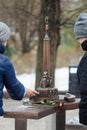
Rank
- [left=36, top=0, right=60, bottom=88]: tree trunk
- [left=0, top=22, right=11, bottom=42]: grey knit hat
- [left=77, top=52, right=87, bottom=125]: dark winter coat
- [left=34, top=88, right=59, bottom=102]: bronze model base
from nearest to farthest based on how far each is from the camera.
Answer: [left=77, top=52, right=87, bottom=125]: dark winter coat, [left=0, top=22, right=11, bottom=42]: grey knit hat, [left=34, top=88, right=59, bottom=102]: bronze model base, [left=36, top=0, right=60, bottom=88]: tree trunk

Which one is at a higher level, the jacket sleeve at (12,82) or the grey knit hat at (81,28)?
the grey knit hat at (81,28)

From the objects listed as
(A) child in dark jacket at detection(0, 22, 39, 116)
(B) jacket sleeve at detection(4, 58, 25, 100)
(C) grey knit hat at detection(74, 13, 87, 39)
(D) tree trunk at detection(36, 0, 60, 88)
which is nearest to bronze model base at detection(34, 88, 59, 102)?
(A) child in dark jacket at detection(0, 22, 39, 116)

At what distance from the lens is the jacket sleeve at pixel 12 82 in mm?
5543

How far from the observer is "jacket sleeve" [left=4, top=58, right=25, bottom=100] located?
18.2ft

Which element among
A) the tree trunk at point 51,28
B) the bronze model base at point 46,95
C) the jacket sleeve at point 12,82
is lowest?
the bronze model base at point 46,95

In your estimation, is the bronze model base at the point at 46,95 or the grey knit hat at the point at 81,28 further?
the bronze model base at the point at 46,95

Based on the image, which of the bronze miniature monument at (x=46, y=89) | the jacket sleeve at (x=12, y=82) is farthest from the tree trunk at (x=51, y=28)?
the jacket sleeve at (x=12, y=82)

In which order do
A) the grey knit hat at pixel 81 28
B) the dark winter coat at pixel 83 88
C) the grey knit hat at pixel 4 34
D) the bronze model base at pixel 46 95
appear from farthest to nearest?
the bronze model base at pixel 46 95
the grey knit hat at pixel 4 34
the grey knit hat at pixel 81 28
the dark winter coat at pixel 83 88

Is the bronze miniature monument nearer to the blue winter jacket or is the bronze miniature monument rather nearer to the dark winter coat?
the blue winter jacket

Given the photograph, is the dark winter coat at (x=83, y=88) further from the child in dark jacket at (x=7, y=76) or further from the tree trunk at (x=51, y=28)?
the tree trunk at (x=51, y=28)

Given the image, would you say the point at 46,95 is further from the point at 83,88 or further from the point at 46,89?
the point at 83,88

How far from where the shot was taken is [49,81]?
22.7 ft

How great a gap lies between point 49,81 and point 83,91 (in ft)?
5.67

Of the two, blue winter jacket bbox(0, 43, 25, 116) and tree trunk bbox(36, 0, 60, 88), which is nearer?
blue winter jacket bbox(0, 43, 25, 116)
